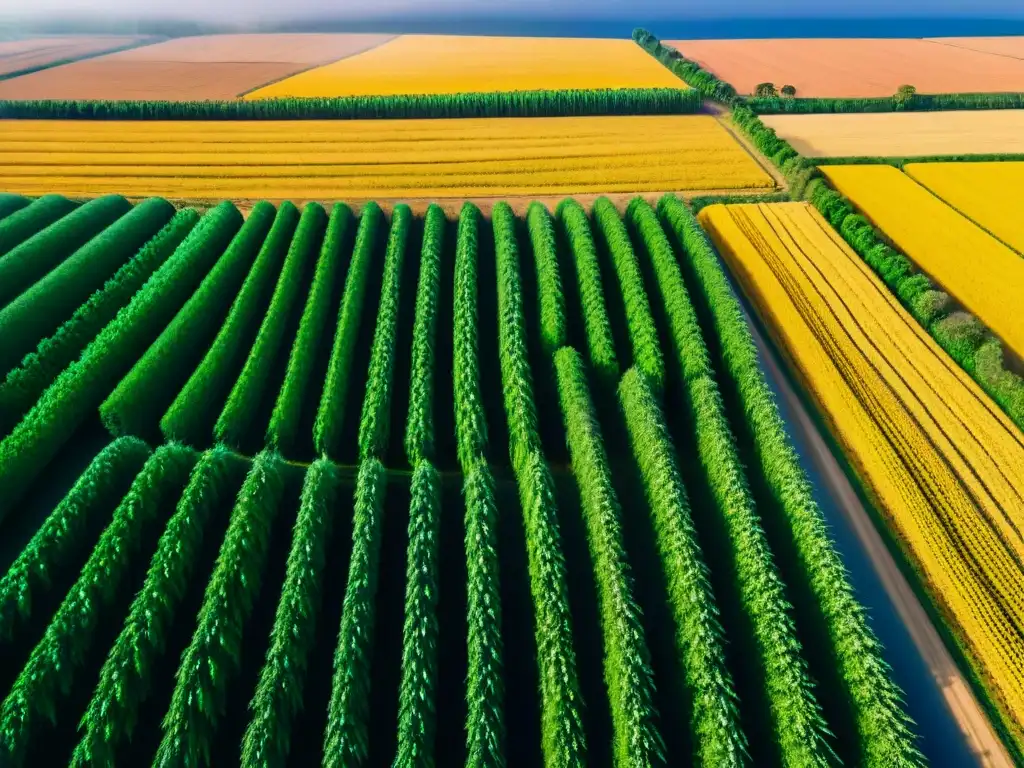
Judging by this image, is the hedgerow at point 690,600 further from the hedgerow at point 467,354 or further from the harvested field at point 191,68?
the harvested field at point 191,68

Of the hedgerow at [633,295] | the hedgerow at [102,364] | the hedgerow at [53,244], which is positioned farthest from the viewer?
the hedgerow at [53,244]

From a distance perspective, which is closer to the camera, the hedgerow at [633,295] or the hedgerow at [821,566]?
the hedgerow at [821,566]

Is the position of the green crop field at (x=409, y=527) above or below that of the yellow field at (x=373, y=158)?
A: below

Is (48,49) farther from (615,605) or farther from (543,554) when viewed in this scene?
(615,605)

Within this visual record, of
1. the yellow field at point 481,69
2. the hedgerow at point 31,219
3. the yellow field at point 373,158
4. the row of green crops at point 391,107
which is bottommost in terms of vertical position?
the hedgerow at point 31,219

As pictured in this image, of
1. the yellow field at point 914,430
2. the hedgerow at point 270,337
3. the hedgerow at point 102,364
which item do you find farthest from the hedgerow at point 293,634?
the yellow field at point 914,430

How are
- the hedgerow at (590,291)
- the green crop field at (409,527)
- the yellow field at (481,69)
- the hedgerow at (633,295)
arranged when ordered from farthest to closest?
1. the yellow field at (481,69)
2. the hedgerow at (590,291)
3. the hedgerow at (633,295)
4. the green crop field at (409,527)

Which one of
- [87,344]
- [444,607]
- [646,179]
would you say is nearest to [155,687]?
[444,607]
